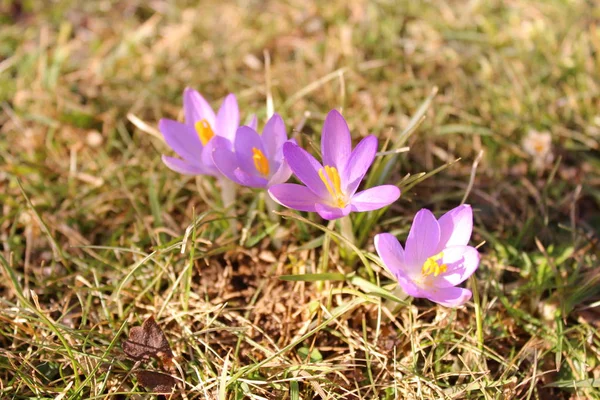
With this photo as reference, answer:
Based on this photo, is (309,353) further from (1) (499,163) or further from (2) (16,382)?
(1) (499,163)

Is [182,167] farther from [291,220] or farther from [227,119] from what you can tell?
[291,220]

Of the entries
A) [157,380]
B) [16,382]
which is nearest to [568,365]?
[157,380]

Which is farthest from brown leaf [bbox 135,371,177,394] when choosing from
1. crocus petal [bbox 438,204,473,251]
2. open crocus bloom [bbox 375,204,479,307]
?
crocus petal [bbox 438,204,473,251]

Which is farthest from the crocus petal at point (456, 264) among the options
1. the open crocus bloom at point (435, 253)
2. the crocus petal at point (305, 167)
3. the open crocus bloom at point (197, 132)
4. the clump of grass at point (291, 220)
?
the open crocus bloom at point (197, 132)

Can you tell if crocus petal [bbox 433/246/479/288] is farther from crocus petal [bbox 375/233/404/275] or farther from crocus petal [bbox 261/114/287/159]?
crocus petal [bbox 261/114/287/159]

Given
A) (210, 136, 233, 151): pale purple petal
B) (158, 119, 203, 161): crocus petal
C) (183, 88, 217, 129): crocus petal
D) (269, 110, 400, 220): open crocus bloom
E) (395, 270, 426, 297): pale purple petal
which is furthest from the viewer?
(183, 88, 217, 129): crocus petal
